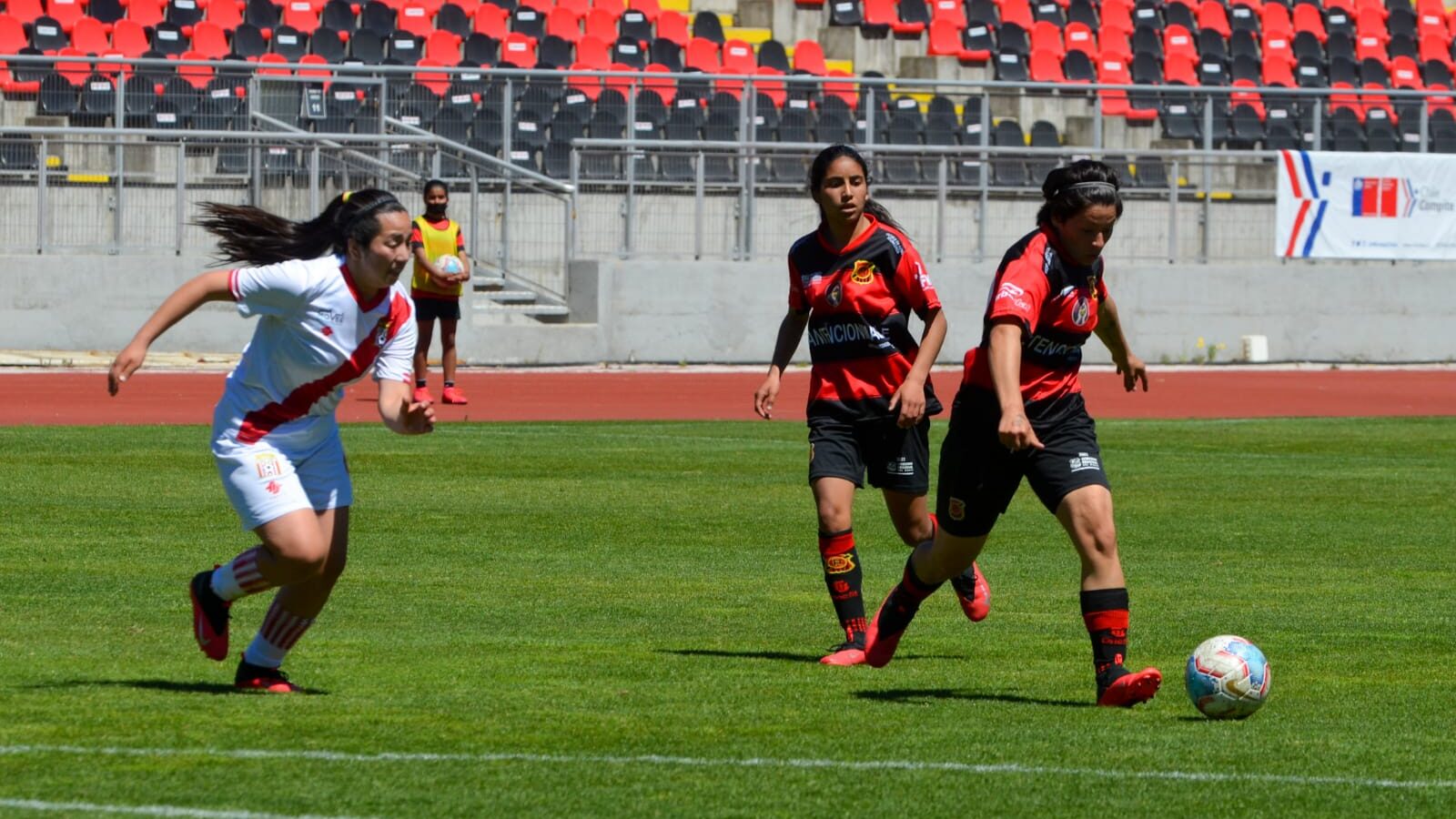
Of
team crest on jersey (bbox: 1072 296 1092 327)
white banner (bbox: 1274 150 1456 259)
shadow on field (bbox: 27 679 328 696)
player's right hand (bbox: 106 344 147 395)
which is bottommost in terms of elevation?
shadow on field (bbox: 27 679 328 696)

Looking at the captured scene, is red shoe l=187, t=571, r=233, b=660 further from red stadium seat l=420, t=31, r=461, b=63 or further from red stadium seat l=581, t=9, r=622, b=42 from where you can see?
red stadium seat l=581, t=9, r=622, b=42

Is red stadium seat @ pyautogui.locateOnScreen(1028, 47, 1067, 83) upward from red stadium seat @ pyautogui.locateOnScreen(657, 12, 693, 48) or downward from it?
downward

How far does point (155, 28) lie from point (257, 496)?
1002 inches

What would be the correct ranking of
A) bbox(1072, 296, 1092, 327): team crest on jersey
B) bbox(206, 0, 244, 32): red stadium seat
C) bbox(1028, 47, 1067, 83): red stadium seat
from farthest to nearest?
1. bbox(1028, 47, 1067, 83): red stadium seat
2. bbox(206, 0, 244, 32): red stadium seat
3. bbox(1072, 296, 1092, 327): team crest on jersey

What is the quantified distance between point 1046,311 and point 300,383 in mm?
2568

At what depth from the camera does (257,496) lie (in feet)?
22.9

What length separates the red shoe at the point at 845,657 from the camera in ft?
27.2

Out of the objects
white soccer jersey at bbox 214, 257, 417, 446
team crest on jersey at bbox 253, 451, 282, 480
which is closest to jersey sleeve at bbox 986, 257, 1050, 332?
white soccer jersey at bbox 214, 257, 417, 446

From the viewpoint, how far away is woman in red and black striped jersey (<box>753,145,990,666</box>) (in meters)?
8.55

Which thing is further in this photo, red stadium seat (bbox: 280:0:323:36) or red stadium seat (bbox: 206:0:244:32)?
red stadium seat (bbox: 280:0:323:36)

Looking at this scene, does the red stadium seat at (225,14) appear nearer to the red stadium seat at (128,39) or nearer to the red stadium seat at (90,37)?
the red stadium seat at (128,39)

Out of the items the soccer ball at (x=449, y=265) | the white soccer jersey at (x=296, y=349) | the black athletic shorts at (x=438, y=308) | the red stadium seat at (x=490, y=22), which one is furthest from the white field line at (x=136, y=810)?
the red stadium seat at (x=490, y=22)

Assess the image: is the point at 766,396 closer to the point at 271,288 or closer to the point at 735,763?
the point at 271,288

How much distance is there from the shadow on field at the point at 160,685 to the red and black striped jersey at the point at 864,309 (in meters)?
2.56
